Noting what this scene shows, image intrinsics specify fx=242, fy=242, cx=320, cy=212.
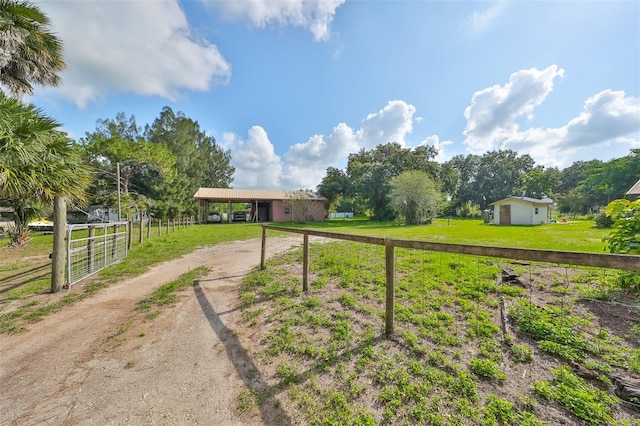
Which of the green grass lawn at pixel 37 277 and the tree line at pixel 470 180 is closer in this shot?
the green grass lawn at pixel 37 277

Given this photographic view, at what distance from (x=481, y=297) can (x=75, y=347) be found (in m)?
5.26

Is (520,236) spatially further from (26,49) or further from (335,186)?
(335,186)

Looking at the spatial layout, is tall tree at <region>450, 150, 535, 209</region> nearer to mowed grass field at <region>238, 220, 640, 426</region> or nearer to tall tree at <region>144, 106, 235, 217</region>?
tall tree at <region>144, 106, 235, 217</region>

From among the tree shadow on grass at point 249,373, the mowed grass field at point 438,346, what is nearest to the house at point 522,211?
the mowed grass field at point 438,346

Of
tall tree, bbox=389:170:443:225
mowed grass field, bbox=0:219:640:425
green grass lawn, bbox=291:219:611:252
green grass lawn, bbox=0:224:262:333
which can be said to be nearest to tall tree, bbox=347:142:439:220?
tall tree, bbox=389:170:443:225

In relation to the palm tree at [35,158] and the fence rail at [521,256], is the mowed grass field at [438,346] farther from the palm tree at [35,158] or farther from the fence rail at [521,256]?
the palm tree at [35,158]

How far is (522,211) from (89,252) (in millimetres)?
26516

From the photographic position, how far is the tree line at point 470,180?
26.6 m

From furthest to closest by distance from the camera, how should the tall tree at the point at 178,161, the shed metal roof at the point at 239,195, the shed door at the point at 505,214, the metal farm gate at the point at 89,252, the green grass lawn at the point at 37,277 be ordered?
1. the shed metal roof at the point at 239,195
2. the tall tree at the point at 178,161
3. the shed door at the point at 505,214
4. the metal farm gate at the point at 89,252
5. the green grass lawn at the point at 37,277

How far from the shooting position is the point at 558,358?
7.19 ft

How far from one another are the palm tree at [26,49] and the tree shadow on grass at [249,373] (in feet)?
26.7

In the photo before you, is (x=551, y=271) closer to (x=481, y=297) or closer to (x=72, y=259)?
(x=481, y=297)

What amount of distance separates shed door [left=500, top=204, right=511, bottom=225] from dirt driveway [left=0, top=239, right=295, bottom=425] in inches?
961

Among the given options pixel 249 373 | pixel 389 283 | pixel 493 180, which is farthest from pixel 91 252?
pixel 493 180
